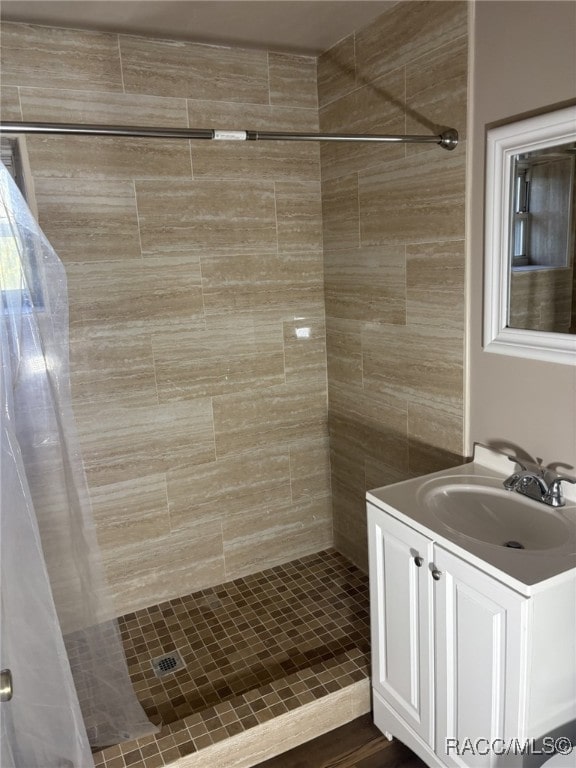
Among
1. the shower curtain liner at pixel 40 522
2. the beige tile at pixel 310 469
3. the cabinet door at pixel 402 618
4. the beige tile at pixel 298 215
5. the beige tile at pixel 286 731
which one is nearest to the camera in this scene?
the shower curtain liner at pixel 40 522

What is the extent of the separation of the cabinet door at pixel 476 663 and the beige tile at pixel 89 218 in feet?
5.47

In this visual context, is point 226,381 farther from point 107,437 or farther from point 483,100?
point 483,100

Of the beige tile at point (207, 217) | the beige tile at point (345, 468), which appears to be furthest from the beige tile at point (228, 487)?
the beige tile at point (207, 217)

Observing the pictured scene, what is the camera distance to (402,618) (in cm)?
181

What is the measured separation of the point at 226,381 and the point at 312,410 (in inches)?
18.9

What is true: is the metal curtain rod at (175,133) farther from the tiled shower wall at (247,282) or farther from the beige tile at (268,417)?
the beige tile at (268,417)

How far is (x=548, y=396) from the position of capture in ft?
5.74

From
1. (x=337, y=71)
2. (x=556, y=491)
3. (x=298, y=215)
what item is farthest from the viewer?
(x=298, y=215)

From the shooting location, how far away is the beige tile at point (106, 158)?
2203 millimetres

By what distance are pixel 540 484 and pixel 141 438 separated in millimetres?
1582

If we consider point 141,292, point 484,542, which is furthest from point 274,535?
point 484,542

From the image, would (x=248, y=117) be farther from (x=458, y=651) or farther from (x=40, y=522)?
(x=458, y=651)

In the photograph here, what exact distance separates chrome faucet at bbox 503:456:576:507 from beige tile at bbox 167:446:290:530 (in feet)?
4.24

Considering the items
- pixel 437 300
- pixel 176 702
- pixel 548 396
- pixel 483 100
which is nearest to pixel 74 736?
pixel 176 702
